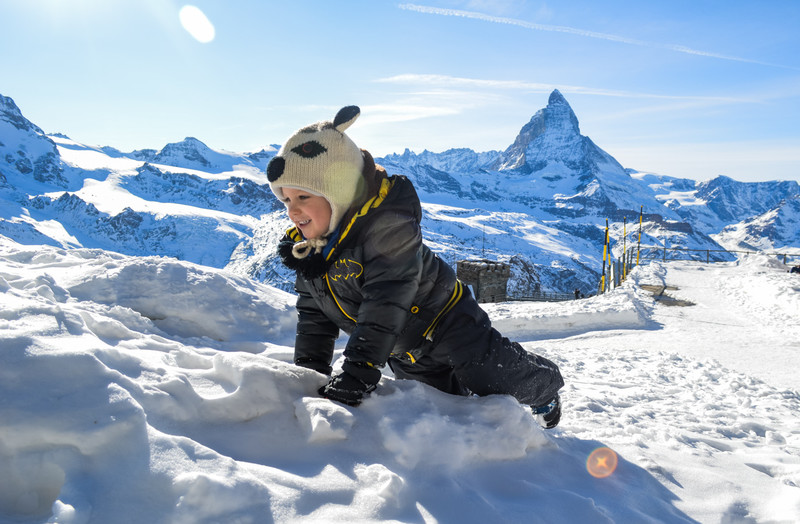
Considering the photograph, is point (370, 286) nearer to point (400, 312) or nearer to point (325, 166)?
point (400, 312)

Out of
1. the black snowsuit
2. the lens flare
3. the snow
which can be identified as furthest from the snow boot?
the lens flare

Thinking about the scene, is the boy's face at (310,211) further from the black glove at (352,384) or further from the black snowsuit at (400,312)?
the black glove at (352,384)

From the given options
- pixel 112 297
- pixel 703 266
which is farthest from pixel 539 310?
pixel 703 266

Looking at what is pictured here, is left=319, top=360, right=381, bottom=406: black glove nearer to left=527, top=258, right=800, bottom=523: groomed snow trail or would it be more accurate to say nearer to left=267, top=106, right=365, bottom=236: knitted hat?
left=267, top=106, right=365, bottom=236: knitted hat

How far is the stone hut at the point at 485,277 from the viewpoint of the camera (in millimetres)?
21656

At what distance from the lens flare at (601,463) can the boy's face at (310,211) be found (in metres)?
1.61

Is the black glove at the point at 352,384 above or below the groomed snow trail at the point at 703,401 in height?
above

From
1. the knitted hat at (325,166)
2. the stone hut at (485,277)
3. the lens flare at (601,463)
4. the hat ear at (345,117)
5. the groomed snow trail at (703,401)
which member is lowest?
the stone hut at (485,277)

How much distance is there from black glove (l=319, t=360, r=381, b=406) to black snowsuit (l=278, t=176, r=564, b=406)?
4 cm

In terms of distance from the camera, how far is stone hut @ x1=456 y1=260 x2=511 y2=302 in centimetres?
2166

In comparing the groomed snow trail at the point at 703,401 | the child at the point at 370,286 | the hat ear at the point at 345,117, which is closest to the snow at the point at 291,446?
the groomed snow trail at the point at 703,401

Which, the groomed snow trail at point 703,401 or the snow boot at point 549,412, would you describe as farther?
the snow boot at point 549,412

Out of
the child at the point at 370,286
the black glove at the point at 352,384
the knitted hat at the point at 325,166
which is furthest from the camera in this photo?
the knitted hat at the point at 325,166

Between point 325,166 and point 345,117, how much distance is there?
30 cm
